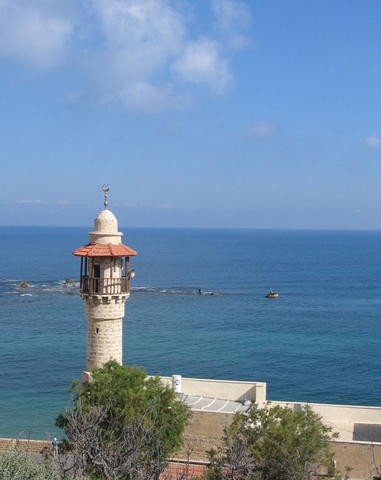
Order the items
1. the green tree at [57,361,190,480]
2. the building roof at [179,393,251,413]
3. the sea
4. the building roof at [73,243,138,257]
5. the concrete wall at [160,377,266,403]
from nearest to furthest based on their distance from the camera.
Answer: the green tree at [57,361,190,480] → the building roof at [73,243,138,257] → the building roof at [179,393,251,413] → the concrete wall at [160,377,266,403] → the sea

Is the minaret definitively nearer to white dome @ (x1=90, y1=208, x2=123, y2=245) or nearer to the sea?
white dome @ (x1=90, y1=208, x2=123, y2=245)

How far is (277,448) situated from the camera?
17188 mm

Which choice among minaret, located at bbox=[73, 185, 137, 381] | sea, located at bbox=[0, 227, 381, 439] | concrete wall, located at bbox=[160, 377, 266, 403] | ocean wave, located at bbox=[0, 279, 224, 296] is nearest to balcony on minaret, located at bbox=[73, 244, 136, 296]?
minaret, located at bbox=[73, 185, 137, 381]

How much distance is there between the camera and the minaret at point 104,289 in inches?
928

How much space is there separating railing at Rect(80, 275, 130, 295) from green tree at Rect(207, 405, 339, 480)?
24.6 feet

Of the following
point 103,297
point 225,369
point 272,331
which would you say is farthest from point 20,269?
point 103,297

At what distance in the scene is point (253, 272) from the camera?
383 feet

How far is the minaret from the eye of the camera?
2358 cm

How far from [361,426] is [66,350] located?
3063cm

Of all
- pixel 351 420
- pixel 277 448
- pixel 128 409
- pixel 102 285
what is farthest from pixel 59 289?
pixel 277 448

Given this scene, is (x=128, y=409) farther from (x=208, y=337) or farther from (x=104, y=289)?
(x=208, y=337)

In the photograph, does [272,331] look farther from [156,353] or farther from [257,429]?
[257,429]

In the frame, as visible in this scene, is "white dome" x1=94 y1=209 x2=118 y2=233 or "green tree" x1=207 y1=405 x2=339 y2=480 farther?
"white dome" x1=94 y1=209 x2=118 y2=233

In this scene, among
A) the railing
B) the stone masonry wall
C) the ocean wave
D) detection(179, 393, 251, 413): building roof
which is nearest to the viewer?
the stone masonry wall
